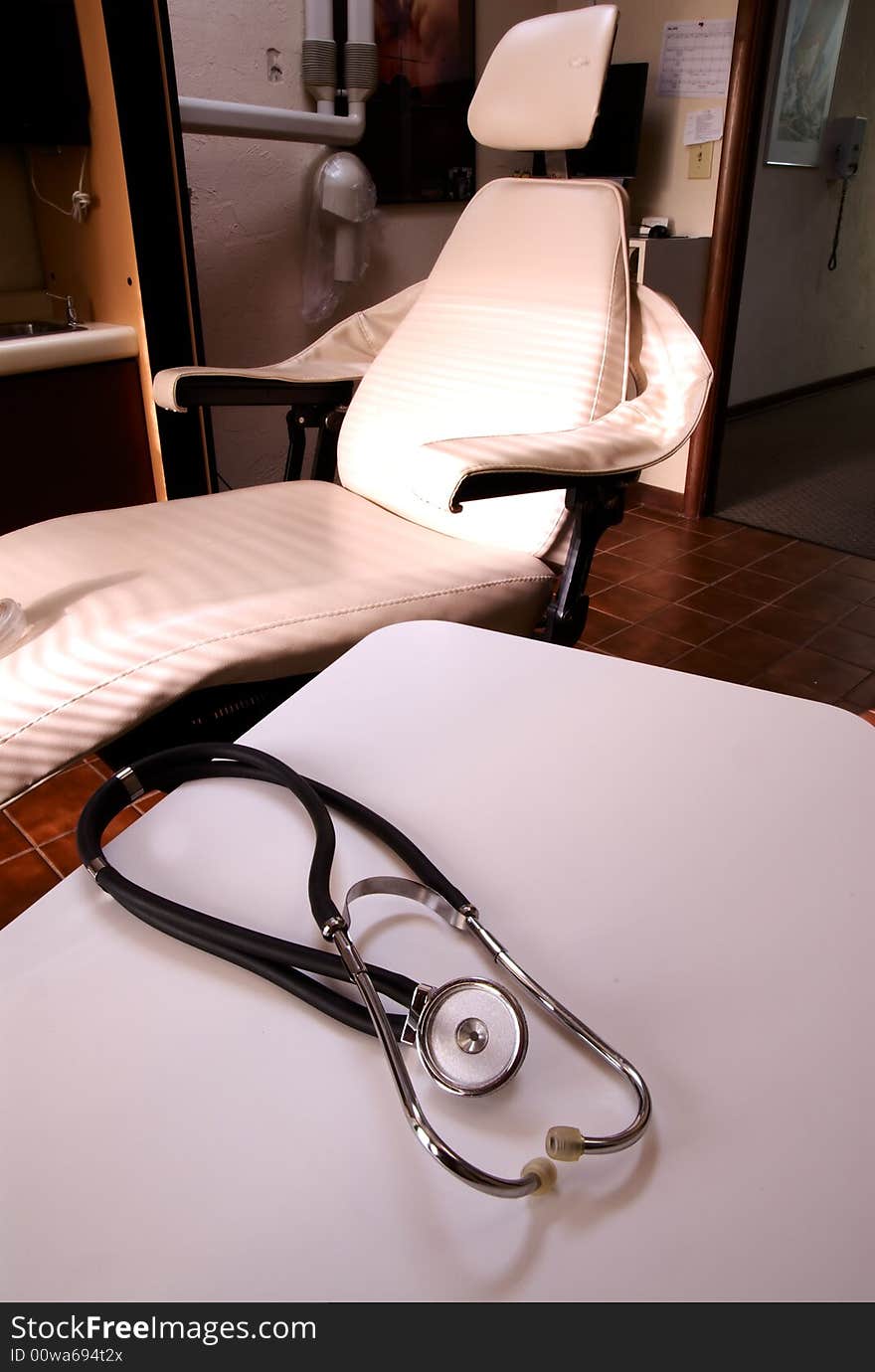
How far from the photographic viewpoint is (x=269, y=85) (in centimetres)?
257

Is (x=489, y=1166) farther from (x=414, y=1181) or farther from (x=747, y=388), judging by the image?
(x=747, y=388)

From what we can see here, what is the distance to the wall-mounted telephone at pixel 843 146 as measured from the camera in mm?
4133

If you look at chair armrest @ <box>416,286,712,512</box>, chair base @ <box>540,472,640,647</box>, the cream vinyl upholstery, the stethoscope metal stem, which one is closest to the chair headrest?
the cream vinyl upholstery

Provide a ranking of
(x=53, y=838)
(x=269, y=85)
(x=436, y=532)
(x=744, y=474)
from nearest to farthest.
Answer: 1. (x=436, y=532)
2. (x=53, y=838)
3. (x=269, y=85)
4. (x=744, y=474)

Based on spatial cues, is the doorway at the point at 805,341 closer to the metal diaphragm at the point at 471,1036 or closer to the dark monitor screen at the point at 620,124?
the dark monitor screen at the point at 620,124

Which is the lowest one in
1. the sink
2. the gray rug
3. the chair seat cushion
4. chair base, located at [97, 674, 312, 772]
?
the gray rug

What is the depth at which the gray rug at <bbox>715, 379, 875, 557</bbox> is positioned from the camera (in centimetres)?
309

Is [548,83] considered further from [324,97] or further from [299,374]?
[324,97]

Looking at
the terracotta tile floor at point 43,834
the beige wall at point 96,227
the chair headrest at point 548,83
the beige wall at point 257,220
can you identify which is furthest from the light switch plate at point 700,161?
the terracotta tile floor at point 43,834

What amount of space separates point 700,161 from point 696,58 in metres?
0.29

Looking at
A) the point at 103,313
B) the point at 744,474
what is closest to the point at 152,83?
the point at 103,313

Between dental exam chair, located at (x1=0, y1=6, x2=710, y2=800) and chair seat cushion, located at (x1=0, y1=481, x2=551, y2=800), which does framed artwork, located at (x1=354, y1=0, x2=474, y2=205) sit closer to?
dental exam chair, located at (x1=0, y1=6, x2=710, y2=800)

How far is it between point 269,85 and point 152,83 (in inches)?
39.2

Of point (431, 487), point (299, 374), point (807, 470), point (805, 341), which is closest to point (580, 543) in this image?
point (431, 487)
